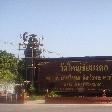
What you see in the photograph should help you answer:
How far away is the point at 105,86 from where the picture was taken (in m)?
43.4

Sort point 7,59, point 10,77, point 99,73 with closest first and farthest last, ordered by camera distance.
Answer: point 99,73 → point 10,77 → point 7,59

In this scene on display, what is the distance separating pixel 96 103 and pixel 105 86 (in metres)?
7.49

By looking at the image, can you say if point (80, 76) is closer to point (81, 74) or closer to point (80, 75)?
point (80, 75)

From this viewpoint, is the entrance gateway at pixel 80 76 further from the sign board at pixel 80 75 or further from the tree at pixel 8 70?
the tree at pixel 8 70

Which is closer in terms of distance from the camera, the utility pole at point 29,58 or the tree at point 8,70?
the utility pole at point 29,58

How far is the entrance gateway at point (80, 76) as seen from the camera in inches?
1703

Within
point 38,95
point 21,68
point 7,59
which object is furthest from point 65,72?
point 7,59

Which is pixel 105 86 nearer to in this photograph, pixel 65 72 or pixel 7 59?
pixel 65 72

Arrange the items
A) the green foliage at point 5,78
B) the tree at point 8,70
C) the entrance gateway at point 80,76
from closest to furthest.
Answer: the entrance gateway at point 80,76 < the green foliage at point 5,78 < the tree at point 8,70

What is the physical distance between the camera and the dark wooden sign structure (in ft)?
142

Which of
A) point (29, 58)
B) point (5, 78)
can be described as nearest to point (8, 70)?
point (5, 78)

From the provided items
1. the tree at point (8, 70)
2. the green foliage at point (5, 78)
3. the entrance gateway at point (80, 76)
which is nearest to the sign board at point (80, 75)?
the entrance gateway at point (80, 76)

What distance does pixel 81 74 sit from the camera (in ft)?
142

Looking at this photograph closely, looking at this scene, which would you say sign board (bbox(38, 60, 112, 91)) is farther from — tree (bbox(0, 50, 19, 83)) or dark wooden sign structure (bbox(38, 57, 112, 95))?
tree (bbox(0, 50, 19, 83))
